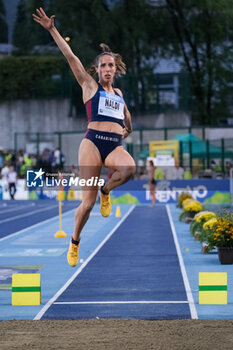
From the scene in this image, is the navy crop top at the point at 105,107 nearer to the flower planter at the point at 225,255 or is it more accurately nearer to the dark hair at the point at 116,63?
the dark hair at the point at 116,63

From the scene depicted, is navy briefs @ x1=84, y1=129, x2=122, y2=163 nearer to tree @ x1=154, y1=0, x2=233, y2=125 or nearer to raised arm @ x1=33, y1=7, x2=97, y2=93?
raised arm @ x1=33, y1=7, x2=97, y2=93

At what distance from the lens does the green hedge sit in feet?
169

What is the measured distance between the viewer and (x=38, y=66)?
5409 cm

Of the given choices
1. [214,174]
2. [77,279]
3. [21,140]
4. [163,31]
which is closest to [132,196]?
[214,174]

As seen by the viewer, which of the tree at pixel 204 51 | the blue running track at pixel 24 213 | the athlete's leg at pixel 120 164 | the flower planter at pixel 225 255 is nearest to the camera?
the athlete's leg at pixel 120 164

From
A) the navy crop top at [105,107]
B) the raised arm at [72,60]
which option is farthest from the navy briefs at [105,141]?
the raised arm at [72,60]

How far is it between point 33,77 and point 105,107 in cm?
4728

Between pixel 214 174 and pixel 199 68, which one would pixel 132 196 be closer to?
pixel 214 174

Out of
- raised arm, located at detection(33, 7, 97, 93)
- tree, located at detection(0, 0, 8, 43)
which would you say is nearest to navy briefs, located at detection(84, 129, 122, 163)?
raised arm, located at detection(33, 7, 97, 93)

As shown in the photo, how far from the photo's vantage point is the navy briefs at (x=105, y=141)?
24.6 ft

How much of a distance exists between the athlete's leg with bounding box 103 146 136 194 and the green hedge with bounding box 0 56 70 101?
44098mm

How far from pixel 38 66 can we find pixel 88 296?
42.2 metres

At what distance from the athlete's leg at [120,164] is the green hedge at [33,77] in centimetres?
4410

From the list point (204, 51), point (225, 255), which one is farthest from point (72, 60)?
point (204, 51)
